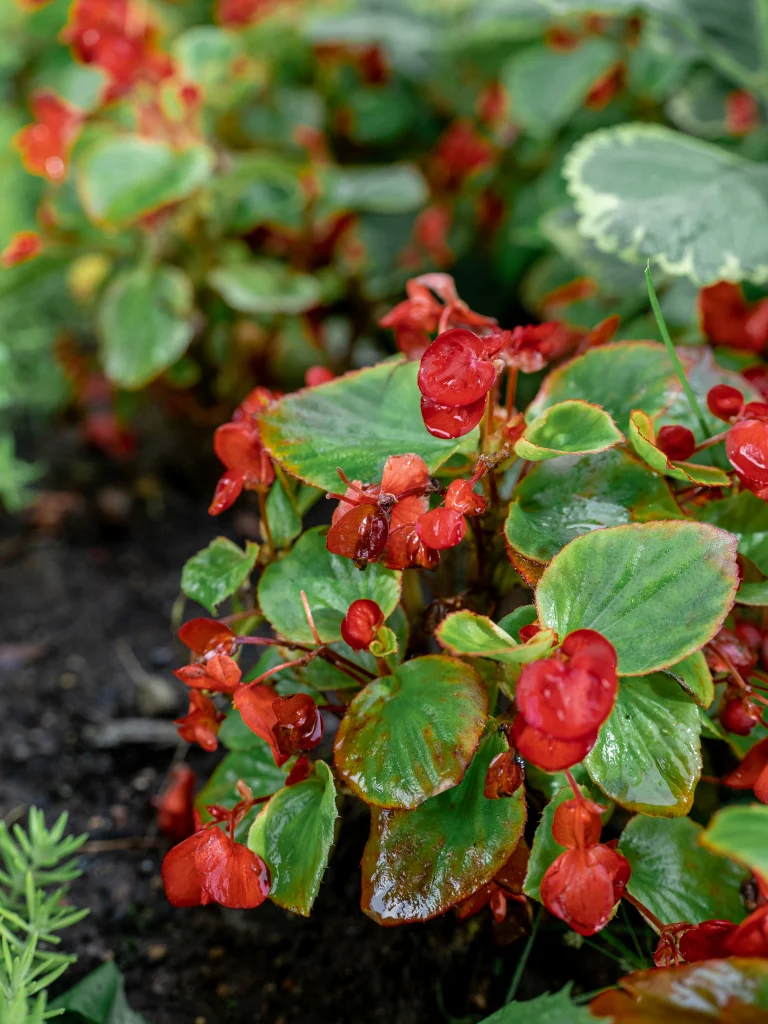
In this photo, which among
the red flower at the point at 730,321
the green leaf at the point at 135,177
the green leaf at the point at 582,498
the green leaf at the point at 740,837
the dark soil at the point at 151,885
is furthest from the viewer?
the green leaf at the point at 135,177

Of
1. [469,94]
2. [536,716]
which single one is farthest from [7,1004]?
[469,94]

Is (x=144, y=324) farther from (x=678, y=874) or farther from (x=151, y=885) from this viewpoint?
(x=678, y=874)

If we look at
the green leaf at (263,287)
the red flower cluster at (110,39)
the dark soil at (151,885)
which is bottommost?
the dark soil at (151,885)

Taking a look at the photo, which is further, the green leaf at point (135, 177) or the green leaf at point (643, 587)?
the green leaf at point (135, 177)

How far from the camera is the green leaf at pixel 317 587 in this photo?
1.80 ft

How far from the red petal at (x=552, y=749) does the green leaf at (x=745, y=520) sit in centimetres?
25

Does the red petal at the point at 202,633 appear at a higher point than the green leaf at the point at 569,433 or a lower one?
lower

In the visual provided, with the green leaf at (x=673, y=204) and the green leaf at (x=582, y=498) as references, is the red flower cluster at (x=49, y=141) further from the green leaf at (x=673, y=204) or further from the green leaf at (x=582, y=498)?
the green leaf at (x=582, y=498)

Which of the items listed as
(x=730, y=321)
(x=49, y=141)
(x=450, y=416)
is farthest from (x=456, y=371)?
(x=49, y=141)

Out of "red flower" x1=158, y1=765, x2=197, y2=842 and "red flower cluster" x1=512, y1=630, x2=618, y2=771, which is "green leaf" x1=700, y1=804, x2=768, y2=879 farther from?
"red flower" x1=158, y1=765, x2=197, y2=842

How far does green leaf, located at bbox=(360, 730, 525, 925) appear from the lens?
0.49 m

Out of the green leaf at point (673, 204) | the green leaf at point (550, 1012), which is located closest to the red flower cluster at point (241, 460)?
the green leaf at point (550, 1012)

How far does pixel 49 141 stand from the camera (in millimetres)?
1134

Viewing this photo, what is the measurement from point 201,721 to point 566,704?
1.00 ft
